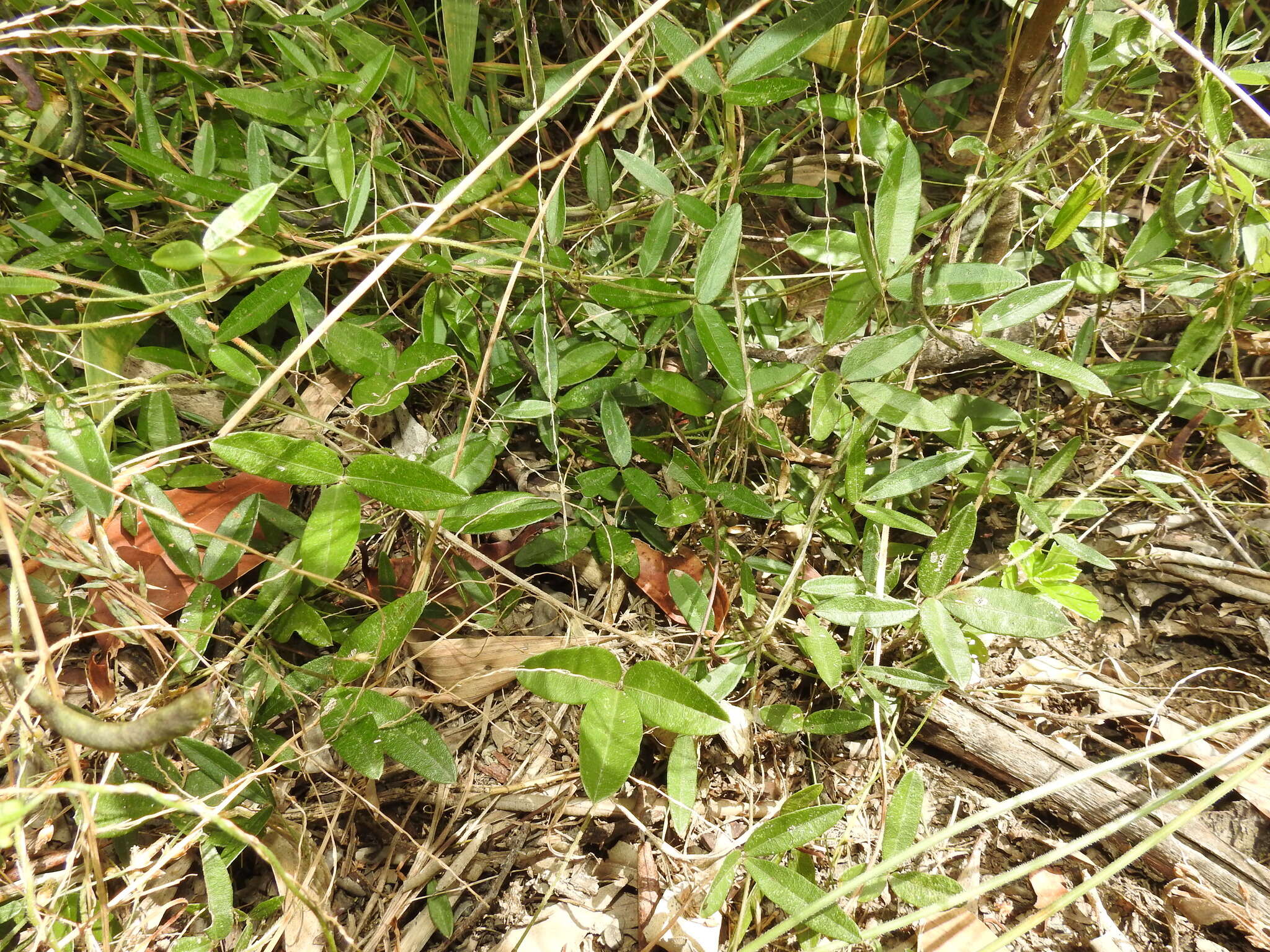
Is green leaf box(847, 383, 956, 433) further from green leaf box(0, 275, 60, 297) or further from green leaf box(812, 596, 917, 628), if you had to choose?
green leaf box(0, 275, 60, 297)

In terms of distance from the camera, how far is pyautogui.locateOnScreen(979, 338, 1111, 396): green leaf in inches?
40.4

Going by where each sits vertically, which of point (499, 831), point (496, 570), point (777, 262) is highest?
point (777, 262)

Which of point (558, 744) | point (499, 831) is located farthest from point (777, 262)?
point (499, 831)

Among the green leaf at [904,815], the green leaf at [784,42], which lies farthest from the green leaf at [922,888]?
the green leaf at [784,42]

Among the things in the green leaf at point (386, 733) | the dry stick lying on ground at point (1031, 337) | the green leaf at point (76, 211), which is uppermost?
the green leaf at point (76, 211)

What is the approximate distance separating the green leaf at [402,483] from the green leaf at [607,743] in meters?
0.31

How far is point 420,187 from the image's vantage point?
4.32 feet

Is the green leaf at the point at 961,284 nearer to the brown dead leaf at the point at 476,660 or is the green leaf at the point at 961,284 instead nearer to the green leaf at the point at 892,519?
the green leaf at the point at 892,519

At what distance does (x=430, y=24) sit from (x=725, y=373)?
3.15 ft

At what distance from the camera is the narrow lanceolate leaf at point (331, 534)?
0.96 meters

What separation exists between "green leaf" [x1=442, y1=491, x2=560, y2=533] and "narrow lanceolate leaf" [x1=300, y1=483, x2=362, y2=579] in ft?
0.53

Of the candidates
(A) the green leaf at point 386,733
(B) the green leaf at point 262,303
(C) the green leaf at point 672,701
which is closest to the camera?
(C) the green leaf at point 672,701

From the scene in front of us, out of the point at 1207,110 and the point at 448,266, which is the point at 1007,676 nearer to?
the point at 1207,110

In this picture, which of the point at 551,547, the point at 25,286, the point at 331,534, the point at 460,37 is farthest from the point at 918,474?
the point at 25,286
